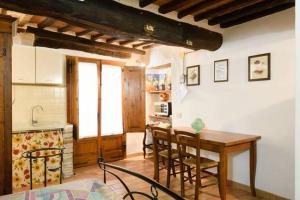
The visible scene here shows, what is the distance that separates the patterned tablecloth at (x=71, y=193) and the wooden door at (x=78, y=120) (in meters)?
2.62

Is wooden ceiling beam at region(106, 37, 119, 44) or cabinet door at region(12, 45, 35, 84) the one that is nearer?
cabinet door at region(12, 45, 35, 84)

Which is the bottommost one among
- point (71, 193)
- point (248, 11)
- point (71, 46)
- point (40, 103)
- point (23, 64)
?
point (71, 193)

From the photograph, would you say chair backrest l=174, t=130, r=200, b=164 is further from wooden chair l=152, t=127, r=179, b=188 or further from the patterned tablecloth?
the patterned tablecloth

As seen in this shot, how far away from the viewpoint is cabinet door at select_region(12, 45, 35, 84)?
3.62 m

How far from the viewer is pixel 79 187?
1657mm

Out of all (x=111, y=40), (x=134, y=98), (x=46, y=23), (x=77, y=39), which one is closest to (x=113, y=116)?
(x=134, y=98)

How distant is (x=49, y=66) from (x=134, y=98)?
5.97 ft

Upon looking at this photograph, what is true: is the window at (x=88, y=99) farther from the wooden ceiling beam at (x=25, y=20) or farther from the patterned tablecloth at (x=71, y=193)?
the patterned tablecloth at (x=71, y=193)

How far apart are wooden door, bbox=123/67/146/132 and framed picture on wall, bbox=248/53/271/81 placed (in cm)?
239

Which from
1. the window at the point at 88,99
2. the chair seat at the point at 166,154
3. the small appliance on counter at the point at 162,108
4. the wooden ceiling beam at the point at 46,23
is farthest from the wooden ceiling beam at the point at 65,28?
the chair seat at the point at 166,154

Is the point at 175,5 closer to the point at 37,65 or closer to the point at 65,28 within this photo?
the point at 65,28

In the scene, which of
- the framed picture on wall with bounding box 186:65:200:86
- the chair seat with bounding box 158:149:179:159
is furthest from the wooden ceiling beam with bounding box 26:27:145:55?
the chair seat with bounding box 158:149:179:159

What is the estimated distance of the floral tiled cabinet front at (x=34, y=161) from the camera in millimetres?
3260

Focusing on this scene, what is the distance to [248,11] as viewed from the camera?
2.81 metres
